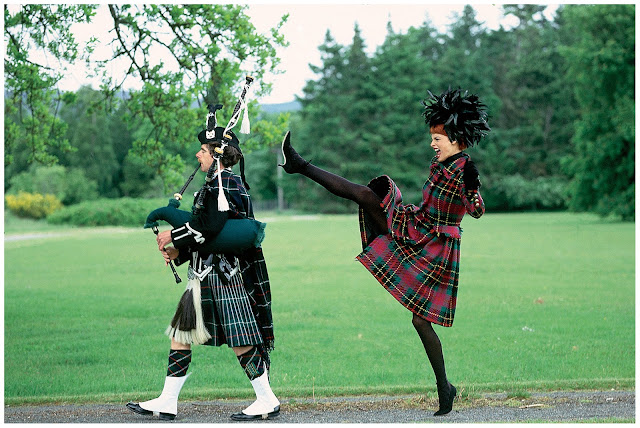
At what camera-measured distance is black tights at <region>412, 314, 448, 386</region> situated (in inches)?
187

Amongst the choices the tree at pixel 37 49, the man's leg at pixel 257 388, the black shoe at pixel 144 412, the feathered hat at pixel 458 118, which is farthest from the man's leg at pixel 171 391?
the tree at pixel 37 49

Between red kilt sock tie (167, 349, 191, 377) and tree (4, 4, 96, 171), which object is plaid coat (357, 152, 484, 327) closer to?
red kilt sock tie (167, 349, 191, 377)

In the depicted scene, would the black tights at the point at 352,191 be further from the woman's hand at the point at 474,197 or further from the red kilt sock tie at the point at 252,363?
the red kilt sock tie at the point at 252,363

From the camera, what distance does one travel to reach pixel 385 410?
4977 mm

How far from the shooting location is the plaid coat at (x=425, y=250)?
15.5ft

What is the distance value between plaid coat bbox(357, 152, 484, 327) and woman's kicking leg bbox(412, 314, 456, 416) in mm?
62

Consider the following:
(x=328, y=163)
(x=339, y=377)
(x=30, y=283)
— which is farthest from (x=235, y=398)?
(x=328, y=163)

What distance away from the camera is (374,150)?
171 feet

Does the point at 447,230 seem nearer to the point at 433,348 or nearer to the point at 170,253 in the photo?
the point at 433,348

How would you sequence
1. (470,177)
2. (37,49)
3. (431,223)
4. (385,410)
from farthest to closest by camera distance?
(37,49), (385,410), (431,223), (470,177)

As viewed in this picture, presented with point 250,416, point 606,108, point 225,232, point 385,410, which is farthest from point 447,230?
point 606,108

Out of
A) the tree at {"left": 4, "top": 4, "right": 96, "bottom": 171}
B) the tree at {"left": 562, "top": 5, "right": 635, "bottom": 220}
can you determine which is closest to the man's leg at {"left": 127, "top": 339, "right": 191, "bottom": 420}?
the tree at {"left": 4, "top": 4, "right": 96, "bottom": 171}

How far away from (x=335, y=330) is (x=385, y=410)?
4.68 m

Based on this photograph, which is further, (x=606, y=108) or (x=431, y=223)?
(x=606, y=108)
